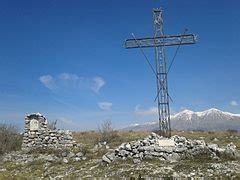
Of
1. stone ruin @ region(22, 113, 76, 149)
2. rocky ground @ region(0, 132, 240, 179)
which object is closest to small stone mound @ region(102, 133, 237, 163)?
rocky ground @ region(0, 132, 240, 179)

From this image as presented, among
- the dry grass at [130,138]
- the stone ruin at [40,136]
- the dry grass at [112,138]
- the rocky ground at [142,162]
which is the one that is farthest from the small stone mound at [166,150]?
the dry grass at [112,138]

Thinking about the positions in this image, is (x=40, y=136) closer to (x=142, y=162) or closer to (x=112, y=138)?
(x=112, y=138)

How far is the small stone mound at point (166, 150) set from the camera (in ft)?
69.8

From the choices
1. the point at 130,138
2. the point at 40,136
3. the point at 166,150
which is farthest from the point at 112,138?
the point at 166,150

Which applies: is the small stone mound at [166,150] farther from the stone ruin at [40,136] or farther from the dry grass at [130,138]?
the stone ruin at [40,136]

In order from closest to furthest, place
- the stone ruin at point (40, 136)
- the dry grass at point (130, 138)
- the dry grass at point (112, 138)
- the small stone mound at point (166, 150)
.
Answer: the small stone mound at point (166, 150) → the stone ruin at point (40, 136) → the dry grass at point (130, 138) → the dry grass at point (112, 138)

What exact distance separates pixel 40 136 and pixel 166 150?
12.2 meters

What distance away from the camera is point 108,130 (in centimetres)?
3928

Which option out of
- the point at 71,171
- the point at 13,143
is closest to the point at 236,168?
the point at 71,171

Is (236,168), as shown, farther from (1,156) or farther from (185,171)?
(1,156)

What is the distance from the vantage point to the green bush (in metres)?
30.1

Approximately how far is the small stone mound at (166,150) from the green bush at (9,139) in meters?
11.5

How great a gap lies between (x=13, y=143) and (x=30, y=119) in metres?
3.11

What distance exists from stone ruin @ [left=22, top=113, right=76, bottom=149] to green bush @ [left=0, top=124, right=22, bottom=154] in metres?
1.65
